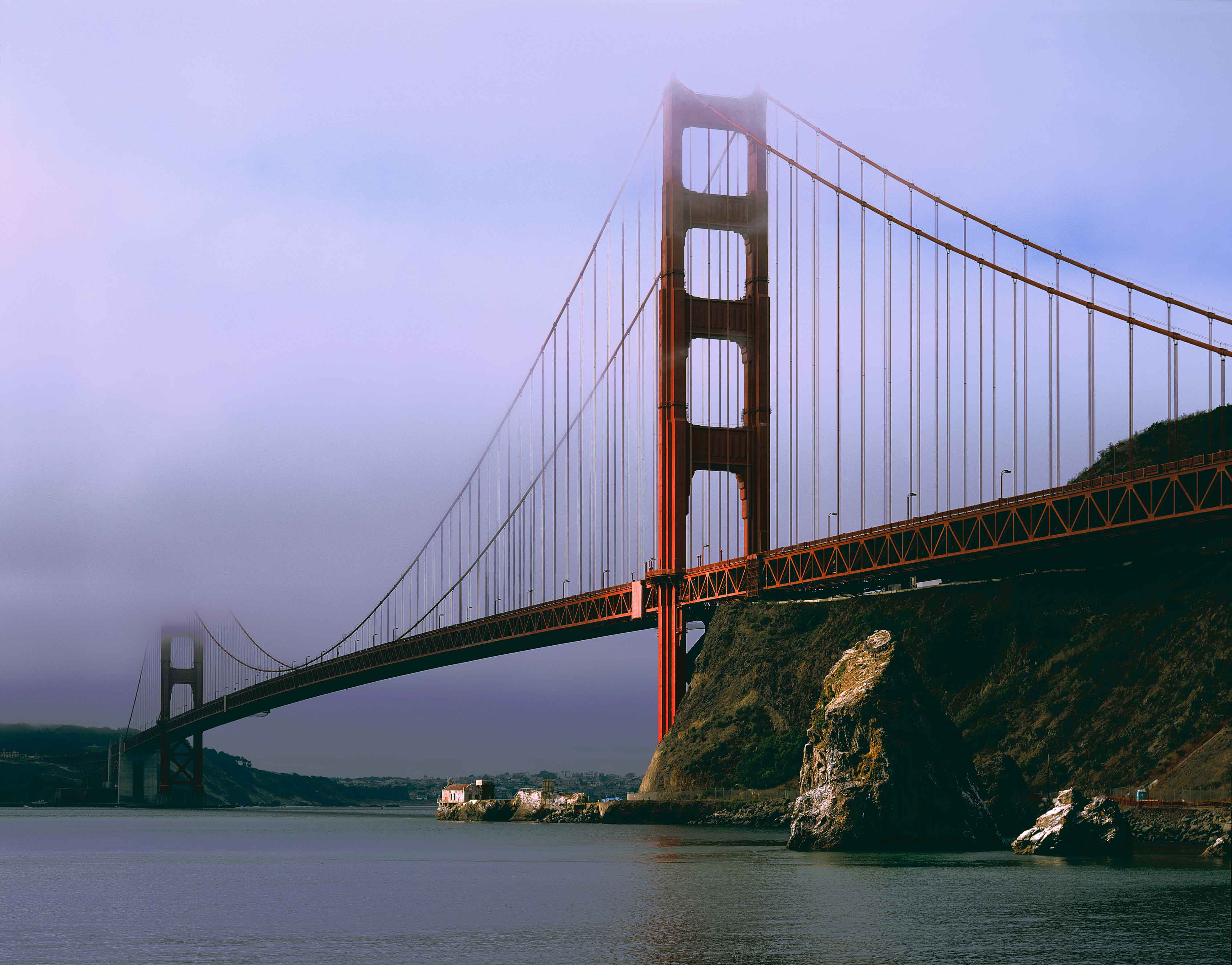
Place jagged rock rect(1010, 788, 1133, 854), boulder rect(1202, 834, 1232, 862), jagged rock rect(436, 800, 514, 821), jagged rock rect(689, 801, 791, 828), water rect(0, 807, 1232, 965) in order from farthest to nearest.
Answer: jagged rock rect(436, 800, 514, 821) < jagged rock rect(689, 801, 791, 828) < jagged rock rect(1010, 788, 1133, 854) < boulder rect(1202, 834, 1232, 862) < water rect(0, 807, 1232, 965)

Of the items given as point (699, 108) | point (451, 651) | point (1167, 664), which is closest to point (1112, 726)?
point (1167, 664)

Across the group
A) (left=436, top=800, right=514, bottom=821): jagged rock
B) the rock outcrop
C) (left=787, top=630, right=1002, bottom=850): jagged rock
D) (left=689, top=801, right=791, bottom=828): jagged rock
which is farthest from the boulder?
(left=436, top=800, right=514, bottom=821): jagged rock

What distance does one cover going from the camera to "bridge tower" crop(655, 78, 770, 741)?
85.0 metres

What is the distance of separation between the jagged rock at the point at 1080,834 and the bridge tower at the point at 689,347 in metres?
38.5

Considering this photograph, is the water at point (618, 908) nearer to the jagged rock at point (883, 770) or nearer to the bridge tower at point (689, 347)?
the jagged rock at point (883, 770)

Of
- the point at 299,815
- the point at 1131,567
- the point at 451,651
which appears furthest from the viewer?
the point at 299,815

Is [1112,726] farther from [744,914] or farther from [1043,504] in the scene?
[744,914]

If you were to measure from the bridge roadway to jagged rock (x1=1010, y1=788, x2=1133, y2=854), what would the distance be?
588 inches

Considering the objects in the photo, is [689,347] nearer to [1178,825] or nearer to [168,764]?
[1178,825]

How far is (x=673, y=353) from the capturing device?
8506 cm

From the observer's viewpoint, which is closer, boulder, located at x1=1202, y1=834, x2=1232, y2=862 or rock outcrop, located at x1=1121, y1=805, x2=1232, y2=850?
boulder, located at x1=1202, y1=834, x2=1232, y2=862

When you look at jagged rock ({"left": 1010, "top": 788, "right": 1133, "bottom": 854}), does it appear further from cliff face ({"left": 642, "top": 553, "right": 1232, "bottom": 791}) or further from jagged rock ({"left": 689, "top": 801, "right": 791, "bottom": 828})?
jagged rock ({"left": 689, "top": 801, "right": 791, "bottom": 828})

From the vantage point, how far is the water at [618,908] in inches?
974

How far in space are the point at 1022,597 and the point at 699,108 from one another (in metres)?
31.7
